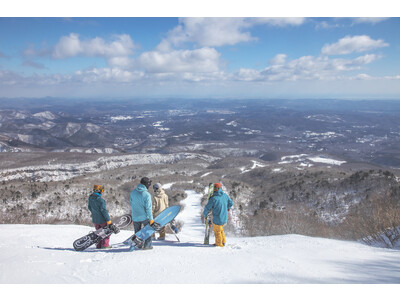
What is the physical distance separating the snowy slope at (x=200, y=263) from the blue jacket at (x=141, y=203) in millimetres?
1024

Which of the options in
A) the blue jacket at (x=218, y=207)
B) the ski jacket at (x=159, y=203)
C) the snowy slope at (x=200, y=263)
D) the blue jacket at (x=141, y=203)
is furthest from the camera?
the ski jacket at (x=159, y=203)

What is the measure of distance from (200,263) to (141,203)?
248 centimetres

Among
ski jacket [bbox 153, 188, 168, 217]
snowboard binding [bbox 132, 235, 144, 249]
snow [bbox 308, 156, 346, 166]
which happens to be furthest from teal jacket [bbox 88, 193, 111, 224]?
snow [bbox 308, 156, 346, 166]

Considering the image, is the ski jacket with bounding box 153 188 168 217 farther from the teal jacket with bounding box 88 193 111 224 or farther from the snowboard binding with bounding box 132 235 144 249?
the teal jacket with bounding box 88 193 111 224

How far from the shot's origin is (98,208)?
7.81 meters

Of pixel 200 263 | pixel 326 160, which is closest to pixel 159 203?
pixel 200 263

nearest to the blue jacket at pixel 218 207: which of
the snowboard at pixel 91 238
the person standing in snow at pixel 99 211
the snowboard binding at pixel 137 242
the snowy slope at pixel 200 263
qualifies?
the snowy slope at pixel 200 263

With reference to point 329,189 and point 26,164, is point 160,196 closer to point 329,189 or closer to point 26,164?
point 329,189

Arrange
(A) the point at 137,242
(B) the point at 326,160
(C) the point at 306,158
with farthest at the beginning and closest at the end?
(C) the point at 306,158
(B) the point at 326,160
(A) the point at 137,242

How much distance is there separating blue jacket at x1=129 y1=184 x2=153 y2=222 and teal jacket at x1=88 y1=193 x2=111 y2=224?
925 millimetres

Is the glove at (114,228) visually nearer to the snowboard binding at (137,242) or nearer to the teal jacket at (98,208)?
the teal jacket at (98,208)

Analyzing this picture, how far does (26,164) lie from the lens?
56094 millimetres

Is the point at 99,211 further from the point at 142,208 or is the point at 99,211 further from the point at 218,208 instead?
the point at 218,208

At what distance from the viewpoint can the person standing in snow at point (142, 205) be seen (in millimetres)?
7289
